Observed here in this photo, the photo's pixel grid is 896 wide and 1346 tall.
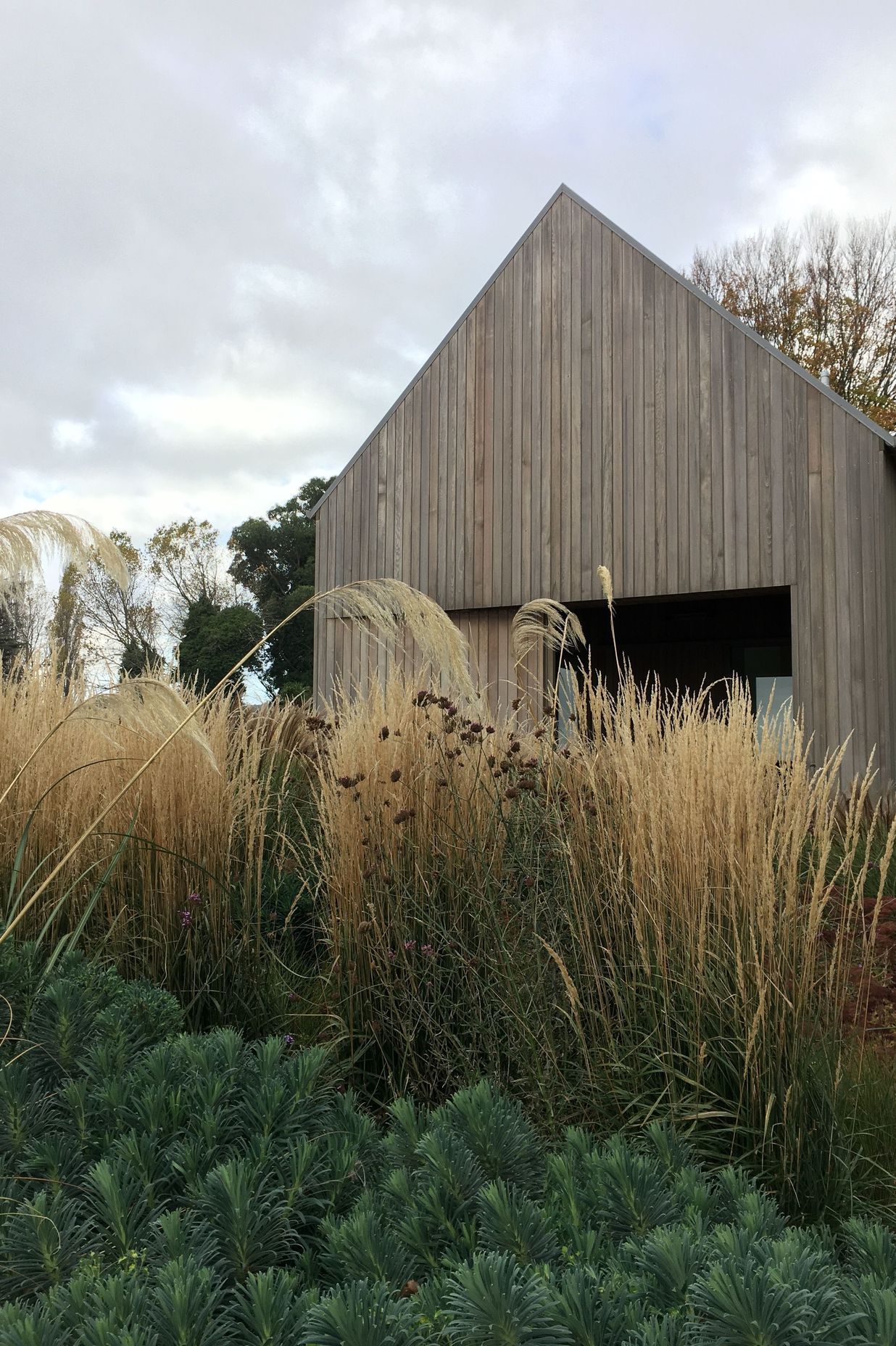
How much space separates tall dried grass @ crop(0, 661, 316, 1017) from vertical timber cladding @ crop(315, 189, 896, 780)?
5.19 m

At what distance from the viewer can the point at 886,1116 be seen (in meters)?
2.31

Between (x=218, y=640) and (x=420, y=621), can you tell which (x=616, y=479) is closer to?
(x=420, y=621)

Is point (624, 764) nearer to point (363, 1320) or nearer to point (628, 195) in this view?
point (363, 1320)

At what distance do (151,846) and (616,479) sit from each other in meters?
6.52

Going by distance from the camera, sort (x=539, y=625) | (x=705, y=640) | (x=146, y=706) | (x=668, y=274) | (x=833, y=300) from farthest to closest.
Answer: (x=833, y=300), (x=705, y=640), (x=668, y=274), (x=539, y=625), (x=146, y=706)

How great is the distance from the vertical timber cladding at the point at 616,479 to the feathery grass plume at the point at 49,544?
20.4 feet

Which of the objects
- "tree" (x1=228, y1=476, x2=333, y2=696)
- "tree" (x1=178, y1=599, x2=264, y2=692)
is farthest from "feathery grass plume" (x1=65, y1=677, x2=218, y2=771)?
"tree" (x1=228, y1=476, x2=333, y2=696)

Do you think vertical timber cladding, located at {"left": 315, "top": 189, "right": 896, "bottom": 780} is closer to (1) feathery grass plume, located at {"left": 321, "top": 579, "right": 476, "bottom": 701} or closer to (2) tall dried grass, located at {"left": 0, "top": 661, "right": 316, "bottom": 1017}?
(2) tall dried grass, located at {"left": 0, "top": 661, "right": 316, "bottom": 1017}

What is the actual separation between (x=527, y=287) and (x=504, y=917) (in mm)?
7907

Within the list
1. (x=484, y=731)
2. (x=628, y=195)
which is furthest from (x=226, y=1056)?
(x=628, y=195)

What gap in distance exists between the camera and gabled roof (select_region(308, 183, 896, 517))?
310 inches

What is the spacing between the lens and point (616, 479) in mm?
8805

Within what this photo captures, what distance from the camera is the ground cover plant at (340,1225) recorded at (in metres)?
1.13

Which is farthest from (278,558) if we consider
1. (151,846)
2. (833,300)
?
(151,846)
